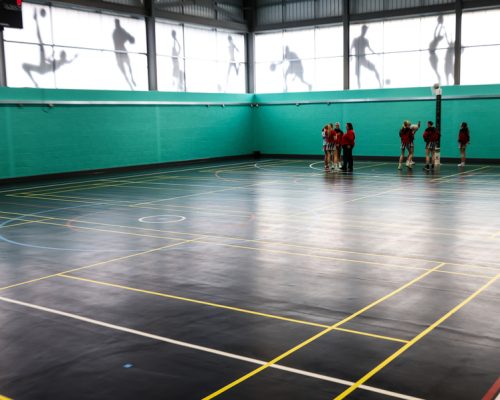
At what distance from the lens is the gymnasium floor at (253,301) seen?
5.83 meters

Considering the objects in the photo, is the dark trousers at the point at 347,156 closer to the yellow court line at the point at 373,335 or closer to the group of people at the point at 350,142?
the group of people at the point at 350,142

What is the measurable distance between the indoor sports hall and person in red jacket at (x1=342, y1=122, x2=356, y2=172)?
0.09 metres

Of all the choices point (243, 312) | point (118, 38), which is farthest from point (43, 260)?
point (118, 38)

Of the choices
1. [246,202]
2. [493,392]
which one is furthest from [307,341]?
[246,202]

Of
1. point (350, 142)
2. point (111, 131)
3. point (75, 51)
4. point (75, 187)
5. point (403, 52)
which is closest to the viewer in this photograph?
point (75, 187)

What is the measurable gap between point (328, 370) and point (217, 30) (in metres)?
32.4

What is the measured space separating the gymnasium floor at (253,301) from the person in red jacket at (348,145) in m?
9.35

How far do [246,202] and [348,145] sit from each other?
10.1 m

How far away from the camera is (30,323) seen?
297 inches

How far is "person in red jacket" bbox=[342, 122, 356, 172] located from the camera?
2641 cm

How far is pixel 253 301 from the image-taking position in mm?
8305

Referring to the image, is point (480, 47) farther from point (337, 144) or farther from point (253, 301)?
point (253, 301)

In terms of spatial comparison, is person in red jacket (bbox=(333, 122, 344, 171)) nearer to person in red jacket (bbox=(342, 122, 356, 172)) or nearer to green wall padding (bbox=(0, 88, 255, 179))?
person in red jacket (bbox=(342, 122, 356, 172))

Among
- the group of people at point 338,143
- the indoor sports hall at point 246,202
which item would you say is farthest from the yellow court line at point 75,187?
the group of people at point 338,143
